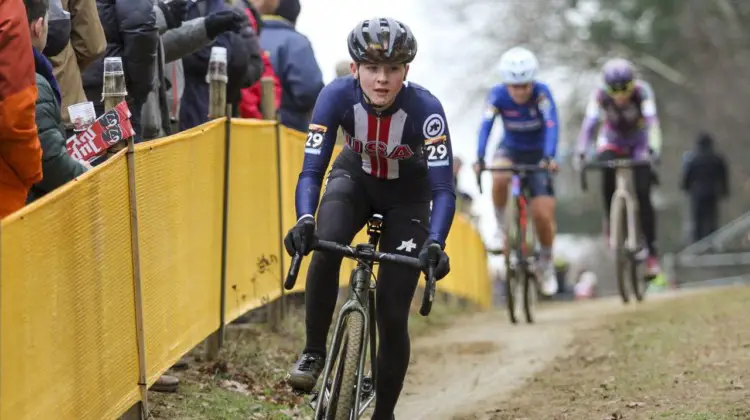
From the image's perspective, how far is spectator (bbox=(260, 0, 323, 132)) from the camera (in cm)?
1236

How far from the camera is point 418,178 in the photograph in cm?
806

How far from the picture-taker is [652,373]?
10.5 metres

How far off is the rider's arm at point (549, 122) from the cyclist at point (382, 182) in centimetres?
625

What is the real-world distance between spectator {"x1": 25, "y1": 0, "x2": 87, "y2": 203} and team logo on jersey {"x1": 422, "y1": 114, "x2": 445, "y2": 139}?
5.81 feet

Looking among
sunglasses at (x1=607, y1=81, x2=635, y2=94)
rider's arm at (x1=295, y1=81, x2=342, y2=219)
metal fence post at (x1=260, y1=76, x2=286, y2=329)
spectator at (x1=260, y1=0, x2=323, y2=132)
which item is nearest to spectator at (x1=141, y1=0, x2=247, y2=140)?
metal fence post at (x1=260, y1=76, x2=286, y2=329)

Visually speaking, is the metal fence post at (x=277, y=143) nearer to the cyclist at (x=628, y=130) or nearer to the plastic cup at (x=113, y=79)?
the plastic cup at (x=113, y=79)

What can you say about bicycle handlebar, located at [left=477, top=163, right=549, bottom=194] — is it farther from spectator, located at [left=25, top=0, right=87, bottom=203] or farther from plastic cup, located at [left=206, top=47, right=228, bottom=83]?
spectator, located at [left=25, top=0, right=87, bottom=203]

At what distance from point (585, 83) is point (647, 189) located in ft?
108

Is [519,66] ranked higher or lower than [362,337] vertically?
higher

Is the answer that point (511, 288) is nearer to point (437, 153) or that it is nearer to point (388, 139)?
point (388, 139)

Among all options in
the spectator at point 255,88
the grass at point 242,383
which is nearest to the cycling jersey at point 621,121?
the spectator at point 255,88

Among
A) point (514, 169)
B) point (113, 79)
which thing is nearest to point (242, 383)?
point (113, 79)

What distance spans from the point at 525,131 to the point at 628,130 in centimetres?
139

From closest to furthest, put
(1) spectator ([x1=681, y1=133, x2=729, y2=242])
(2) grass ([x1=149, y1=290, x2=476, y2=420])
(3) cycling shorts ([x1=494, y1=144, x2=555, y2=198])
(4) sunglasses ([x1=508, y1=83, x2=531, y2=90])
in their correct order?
(2) grass ([x1=149, y1=290, x2=476, y2=420]) → (4) sunglasses ([x1=508, y1=83, x2=531, y2=90]) → (3) cycling shorts ([x1=494, y1=144, x2=555, y2=198]) → (1) spectator ([x1=681, y1=133, x2=729, y2=242])
